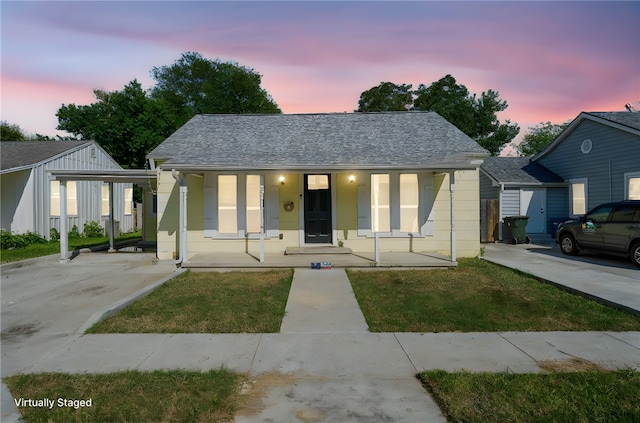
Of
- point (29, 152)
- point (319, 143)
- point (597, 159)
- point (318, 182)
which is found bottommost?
point (318, 182)

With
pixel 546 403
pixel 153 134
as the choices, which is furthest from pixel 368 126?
pixel 153 134

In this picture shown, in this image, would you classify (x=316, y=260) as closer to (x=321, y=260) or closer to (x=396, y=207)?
(x=321, y=260)

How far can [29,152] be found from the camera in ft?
61.3

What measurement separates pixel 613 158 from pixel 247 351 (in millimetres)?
15900

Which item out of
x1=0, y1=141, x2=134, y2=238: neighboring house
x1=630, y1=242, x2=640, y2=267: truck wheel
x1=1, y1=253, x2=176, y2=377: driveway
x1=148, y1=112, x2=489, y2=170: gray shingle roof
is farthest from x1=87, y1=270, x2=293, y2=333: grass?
x1=0, y1=141, x2=134, y2=238: neighboring house

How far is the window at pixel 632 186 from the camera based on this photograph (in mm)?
13113

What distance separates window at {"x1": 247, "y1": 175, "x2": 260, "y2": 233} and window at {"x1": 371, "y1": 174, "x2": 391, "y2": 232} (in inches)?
144

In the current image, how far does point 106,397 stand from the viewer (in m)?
3.34

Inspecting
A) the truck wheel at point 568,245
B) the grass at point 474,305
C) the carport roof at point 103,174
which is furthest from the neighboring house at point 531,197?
the carport roof at point 103,174

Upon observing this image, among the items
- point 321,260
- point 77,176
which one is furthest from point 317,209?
point 77,176

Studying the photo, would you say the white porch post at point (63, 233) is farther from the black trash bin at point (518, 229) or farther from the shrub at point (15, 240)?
the black trash bin at point (518, 229)

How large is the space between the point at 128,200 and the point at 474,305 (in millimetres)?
22411

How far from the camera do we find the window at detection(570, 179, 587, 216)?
15438mm

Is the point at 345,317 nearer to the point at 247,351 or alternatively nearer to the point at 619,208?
the point at 247,351
